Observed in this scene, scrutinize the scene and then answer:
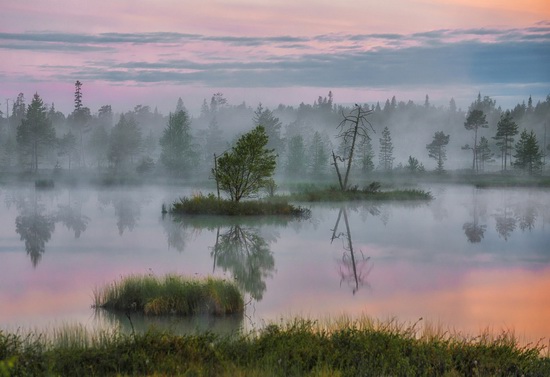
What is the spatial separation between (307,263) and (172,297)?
917cm

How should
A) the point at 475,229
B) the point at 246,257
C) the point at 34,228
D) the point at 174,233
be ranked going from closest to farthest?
the point at 246,257
the point at 174,233
the point at 34,228
the point at 475,229

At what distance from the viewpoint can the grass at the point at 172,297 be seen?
1595 centimetres

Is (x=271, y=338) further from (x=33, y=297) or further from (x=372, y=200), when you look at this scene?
(x=372, y=200)

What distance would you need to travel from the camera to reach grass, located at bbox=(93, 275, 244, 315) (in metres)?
15.9

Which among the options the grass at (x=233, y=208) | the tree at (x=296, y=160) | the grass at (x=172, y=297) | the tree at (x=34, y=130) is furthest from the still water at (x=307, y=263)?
the tree at (x=34, y=130)

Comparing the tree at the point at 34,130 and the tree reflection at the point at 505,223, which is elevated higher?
the tree at the point at 34,130

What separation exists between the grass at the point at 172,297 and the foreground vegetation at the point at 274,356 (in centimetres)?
353

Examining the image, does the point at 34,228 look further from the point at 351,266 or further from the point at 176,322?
the point at 176,322

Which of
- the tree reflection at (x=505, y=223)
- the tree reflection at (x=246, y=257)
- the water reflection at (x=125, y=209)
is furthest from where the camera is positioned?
the water reflection at (x=125, y=209)

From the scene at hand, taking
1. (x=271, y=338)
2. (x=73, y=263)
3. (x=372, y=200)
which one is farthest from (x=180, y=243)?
(x=372, y=200)

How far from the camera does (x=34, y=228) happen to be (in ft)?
119

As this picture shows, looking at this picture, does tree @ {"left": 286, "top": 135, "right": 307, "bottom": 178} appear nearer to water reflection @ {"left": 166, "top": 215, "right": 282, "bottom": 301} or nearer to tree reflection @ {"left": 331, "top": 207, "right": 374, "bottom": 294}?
water reflection @ {"left": 166, "top": 215, "right": 282, "bottom": 301}

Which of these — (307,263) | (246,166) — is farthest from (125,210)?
(307,263)

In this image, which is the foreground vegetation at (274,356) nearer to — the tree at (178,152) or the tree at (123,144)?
the tree at (178,152)
